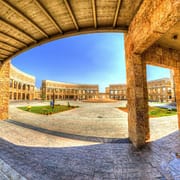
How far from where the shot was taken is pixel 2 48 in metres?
5.96

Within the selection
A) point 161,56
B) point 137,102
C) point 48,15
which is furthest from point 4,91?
point 161,56

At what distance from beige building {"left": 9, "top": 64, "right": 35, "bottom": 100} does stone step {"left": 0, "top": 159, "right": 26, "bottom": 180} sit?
45791 millimetres

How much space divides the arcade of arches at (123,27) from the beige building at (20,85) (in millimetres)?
43581

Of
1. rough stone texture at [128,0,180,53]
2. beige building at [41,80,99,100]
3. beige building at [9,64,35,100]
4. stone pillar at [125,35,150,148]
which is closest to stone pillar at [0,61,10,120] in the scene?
stone pillar at [125,35,150,148]

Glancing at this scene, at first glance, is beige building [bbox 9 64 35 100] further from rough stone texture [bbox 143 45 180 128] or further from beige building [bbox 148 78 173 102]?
beige building [bbox 148 78 173 102]

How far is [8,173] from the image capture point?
8.57 ft

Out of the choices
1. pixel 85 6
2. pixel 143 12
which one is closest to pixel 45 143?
pixel 85 6

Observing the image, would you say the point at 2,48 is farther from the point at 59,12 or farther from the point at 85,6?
the point at 85,6

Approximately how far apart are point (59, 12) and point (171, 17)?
358 centimetres

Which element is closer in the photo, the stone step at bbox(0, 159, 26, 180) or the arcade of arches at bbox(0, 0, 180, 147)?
the stone step at bbox(0, 159, 26, 180)

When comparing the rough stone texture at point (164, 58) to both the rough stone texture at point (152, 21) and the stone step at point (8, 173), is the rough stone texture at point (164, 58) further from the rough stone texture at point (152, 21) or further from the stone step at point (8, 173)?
the stone step at point (8, 173)

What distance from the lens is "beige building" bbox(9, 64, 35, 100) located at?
40.4 metres

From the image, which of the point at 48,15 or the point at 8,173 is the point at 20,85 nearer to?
the point at 48,15

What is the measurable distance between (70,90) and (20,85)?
104 ft
